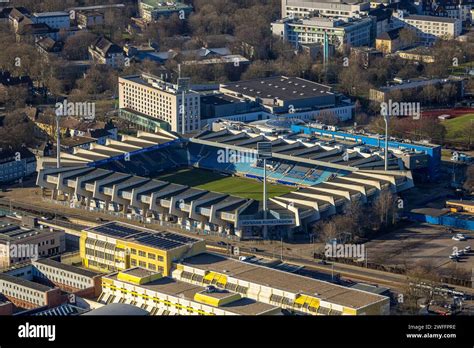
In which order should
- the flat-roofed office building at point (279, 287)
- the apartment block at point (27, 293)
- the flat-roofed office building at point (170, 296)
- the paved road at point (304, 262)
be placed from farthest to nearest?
the paved road at point (304, 262) < the apartment block at point (27, 293) < the flat-roofed office building at point (279, 287) < the flat-roofed office building at point (170, 296)

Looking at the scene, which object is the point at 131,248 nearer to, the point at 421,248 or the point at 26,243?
the point at 26,243

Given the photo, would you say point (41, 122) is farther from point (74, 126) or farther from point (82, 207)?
point (82, 207)

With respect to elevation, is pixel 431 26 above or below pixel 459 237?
above

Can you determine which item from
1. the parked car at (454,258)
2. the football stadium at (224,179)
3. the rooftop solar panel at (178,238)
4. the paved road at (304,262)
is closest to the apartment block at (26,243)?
the paved road at (304,262)

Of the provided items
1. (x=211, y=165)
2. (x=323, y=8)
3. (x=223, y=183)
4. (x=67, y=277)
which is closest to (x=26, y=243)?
(x=67, y=277)

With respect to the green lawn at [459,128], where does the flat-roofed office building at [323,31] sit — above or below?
above

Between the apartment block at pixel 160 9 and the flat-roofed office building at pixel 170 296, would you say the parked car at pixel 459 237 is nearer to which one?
the flat-roofed office building at pixel 170 296

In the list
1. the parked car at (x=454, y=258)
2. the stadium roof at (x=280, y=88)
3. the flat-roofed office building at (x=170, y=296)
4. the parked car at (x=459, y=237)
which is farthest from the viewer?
→ the stadium roof at (x=280, y=88)
